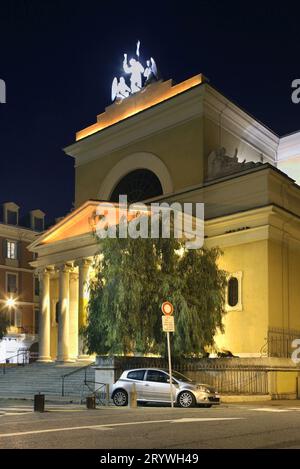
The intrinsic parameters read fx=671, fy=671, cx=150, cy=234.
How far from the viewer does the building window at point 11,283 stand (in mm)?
58031

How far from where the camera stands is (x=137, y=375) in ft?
71.2

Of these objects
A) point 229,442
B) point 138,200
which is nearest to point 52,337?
point 138,200

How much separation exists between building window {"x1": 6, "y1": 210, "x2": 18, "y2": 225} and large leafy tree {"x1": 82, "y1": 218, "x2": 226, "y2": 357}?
34.4 m

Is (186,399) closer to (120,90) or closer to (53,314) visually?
(53,314)

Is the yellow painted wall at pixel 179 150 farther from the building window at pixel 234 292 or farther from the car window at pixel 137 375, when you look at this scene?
the car window at pixel 137 375

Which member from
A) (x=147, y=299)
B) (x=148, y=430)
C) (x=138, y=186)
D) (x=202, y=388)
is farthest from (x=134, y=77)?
(x=148, y=430)

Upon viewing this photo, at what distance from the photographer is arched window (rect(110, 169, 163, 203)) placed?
3894 cm

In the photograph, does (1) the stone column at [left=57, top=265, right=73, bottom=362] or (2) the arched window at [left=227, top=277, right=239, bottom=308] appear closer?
(2) the arched window at [left=227, top=277, right=239, bottom=308]

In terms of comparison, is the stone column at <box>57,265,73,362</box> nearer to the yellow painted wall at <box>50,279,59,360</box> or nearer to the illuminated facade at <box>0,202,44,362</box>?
the yellow painted wall at <box>50,279,59,360</box>

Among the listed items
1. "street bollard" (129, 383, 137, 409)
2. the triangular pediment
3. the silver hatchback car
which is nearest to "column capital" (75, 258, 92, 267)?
the triangular pediment

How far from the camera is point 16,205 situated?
61062mm

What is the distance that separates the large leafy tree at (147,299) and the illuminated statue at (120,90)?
17890 millimetres

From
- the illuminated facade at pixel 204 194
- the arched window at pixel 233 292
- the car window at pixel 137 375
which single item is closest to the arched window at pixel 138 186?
the illuminated facade at pixel 204 194

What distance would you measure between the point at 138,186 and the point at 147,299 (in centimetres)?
1455
